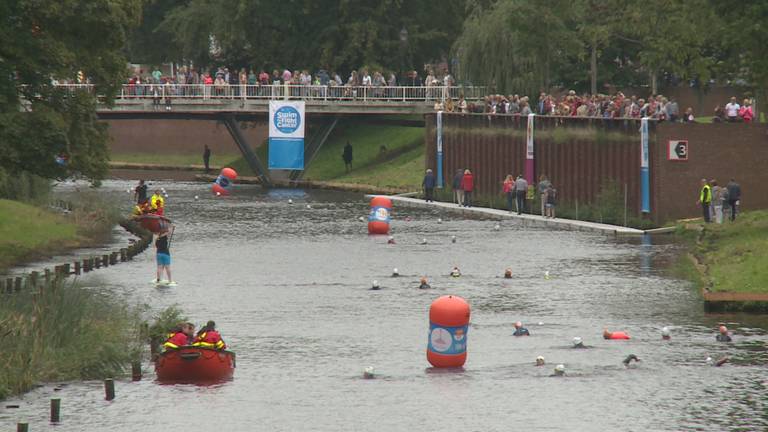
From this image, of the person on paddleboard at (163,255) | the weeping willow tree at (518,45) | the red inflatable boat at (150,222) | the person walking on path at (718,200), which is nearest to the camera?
the person on paddleboard at (163,255)

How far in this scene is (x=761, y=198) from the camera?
63625 mm

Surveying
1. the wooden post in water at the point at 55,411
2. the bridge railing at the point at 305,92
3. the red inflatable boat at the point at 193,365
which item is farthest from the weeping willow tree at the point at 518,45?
the wooden post in water at the point at 55,411

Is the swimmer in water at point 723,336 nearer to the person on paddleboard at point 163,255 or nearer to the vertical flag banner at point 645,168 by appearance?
the person on paddleboard at point 163,255

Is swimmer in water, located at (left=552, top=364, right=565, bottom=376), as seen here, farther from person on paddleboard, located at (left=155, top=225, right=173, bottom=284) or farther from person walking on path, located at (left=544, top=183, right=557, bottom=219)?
person walking on path, located at (left=544, top=183, right=557, bottom=219)

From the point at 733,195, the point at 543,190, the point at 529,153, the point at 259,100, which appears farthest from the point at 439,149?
the point at 733,195

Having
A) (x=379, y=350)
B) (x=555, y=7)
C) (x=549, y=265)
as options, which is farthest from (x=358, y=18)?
(x=379, y=350)

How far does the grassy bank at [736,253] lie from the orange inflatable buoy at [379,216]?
447 inches

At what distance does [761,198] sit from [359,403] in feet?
117

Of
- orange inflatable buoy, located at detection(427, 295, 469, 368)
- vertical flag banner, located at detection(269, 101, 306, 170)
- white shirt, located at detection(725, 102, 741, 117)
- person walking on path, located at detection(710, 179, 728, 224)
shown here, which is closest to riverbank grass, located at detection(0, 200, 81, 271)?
orange inflatable buoy, located at detection(427, 295, 469, 368)

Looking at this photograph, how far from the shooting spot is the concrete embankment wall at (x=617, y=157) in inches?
2489

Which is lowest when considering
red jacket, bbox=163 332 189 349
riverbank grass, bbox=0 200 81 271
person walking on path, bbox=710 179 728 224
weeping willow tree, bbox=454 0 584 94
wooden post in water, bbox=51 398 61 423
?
wooden post in water, bbox=51 398 61 423

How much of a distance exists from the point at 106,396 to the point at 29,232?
1054 inches

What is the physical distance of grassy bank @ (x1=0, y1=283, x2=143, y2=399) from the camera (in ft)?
108

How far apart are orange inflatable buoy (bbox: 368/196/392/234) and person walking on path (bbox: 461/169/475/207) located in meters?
12.9
